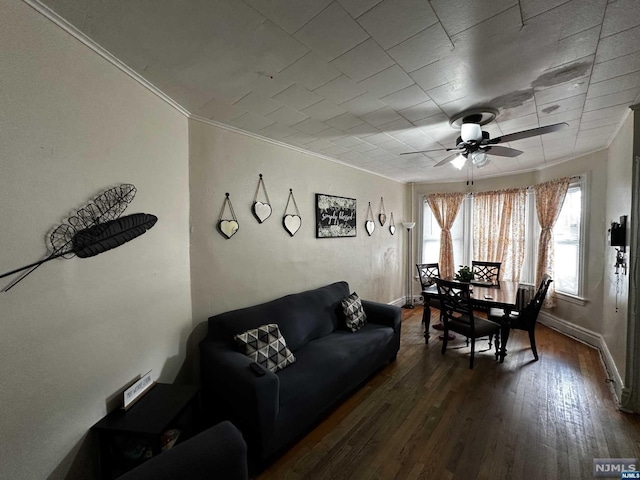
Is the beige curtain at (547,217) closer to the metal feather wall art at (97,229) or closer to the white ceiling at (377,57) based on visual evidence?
the white ceiling at (377,57)

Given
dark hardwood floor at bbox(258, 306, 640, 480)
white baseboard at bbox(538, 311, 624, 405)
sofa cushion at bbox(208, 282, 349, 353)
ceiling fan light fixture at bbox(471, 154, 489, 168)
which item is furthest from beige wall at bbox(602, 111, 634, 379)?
sofa cushion at bbox(208, 282, 349, 353)

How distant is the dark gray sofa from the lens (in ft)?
5.57

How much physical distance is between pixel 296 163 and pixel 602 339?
435 cm

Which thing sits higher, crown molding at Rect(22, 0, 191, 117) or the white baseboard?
crown molding at Rect(22, 0, 191, 117)

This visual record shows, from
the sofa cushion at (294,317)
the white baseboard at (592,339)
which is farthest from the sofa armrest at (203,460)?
the white baseboard at (592,339)

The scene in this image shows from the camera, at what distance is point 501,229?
4.64m

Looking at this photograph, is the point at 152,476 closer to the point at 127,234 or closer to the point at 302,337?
the point at 127,234

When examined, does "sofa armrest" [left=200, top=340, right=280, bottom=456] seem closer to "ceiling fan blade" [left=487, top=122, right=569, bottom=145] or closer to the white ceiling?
the white ceiling

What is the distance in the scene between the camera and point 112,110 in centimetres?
149

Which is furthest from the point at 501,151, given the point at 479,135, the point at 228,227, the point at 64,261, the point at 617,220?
the point at 64,261

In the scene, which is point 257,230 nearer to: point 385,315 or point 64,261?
point 64,261

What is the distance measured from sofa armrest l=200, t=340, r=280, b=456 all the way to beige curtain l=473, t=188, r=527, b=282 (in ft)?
15.2

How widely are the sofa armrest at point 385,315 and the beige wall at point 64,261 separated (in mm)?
2287

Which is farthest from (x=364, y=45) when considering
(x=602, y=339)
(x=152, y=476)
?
(x=602, y=339)
